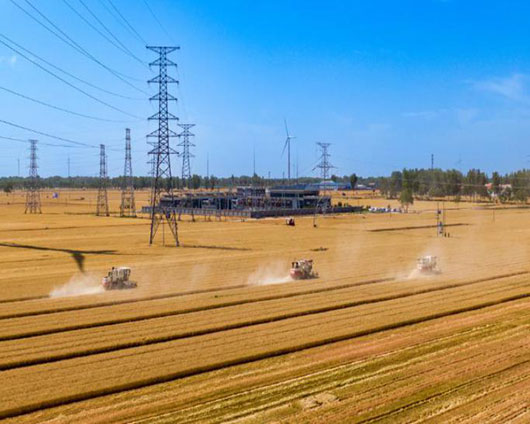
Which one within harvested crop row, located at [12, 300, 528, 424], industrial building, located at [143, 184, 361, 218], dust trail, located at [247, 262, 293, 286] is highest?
industrial building, located at [143, 184, 361, 218]

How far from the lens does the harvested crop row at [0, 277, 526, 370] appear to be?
80.3ft

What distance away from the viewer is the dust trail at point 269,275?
42.1m

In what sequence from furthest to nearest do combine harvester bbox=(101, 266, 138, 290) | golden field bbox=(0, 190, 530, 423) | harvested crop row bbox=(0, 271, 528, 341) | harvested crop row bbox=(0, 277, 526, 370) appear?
combine harvester bbox=(101, 266, 138, 290) → harvested crop row bbox=(0, 271, 528, 341) → harvested crop row bbox=(0, 277, 526, 370) → golden field bbox=(0, 190, 530, 423)

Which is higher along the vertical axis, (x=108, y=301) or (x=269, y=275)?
(x=269, y=275)

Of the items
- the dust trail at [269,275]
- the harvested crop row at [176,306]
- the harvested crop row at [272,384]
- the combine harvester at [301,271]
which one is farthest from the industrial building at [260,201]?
the harvested crop row at [272,384]

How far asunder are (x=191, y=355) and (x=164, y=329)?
182 inches

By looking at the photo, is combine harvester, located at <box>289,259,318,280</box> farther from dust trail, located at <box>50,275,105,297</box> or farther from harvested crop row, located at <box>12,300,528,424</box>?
harvested crop row, located at <box>12,300,528,424</box>

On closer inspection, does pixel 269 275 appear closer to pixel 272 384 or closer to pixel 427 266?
pixel 427 266

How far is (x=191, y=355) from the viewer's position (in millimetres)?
24000

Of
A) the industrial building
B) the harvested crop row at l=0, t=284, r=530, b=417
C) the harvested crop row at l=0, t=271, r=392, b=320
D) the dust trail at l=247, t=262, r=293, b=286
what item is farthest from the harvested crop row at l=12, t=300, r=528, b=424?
the industrial building

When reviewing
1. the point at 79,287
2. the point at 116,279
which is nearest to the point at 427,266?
the point at 116,279

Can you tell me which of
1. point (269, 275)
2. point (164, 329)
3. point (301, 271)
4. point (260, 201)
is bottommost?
point (164, 329)

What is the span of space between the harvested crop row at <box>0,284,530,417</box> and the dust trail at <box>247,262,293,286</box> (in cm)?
1053

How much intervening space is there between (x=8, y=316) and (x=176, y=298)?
9467 mm
